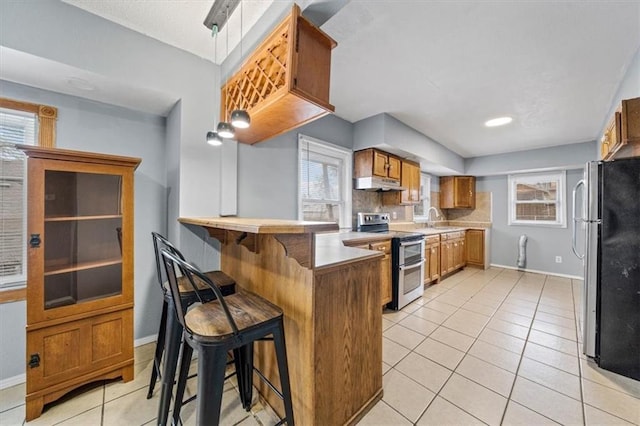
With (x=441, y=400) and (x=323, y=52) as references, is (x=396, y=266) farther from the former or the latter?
(x=323, y=52)

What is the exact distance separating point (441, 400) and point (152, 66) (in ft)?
10.6

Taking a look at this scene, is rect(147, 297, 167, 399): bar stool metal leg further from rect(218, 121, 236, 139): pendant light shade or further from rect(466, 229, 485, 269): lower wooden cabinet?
rect(466, 229, 485, 269): lower wooden cabinet

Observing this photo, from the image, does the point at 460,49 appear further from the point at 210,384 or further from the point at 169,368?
the point at 169,368

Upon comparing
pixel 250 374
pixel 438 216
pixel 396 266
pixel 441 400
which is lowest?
pixel 441 400

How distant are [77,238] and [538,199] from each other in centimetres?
717

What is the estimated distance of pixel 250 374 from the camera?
5.19 feet

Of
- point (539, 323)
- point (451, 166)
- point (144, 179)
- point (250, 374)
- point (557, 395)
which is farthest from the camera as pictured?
point (451, 166)

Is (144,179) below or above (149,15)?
below

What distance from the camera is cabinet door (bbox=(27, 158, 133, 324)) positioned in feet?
4.92

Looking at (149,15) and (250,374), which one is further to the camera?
(149,15)

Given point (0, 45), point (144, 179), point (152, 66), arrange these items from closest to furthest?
1. point (0, 45)
2. point (152, 66)
3. point (144, 179)

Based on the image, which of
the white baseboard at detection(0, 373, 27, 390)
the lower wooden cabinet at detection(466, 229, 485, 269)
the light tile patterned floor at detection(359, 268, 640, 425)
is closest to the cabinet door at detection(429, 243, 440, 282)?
the light tile patterned floor at detection(359, 268, 640, 425)

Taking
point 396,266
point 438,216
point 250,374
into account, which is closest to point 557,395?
point 396,266

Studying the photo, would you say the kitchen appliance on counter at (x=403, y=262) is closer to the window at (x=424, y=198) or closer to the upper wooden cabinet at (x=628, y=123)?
the upper wooden cabinet at (x=628, y=123)
